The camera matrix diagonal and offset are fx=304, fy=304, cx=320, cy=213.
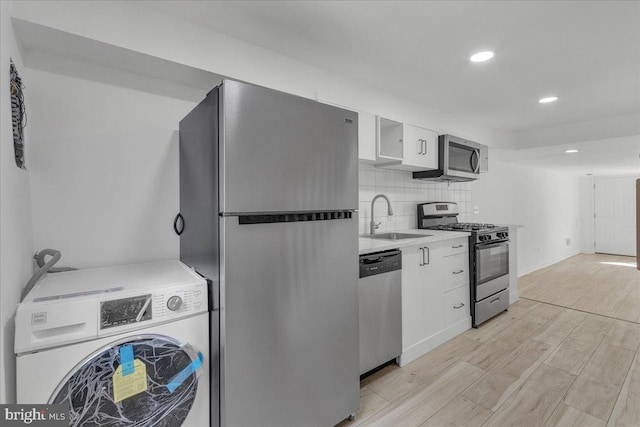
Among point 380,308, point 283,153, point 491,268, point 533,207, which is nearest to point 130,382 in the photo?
point 283,153

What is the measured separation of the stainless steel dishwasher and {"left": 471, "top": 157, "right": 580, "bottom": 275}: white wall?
2.70 metres

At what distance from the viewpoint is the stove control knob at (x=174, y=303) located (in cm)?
124

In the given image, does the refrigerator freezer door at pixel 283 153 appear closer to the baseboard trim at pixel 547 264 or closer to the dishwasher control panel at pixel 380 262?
the dishwasher control panel at pixel 380 262

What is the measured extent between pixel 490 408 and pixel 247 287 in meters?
1.68

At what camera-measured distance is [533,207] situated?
→ 584cm

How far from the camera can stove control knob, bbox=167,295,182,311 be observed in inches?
48.8

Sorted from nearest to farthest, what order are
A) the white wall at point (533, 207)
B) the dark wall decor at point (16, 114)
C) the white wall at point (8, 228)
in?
the white wall at point (8, 228)
the dark wall decor at point (16, 114)
the white wall at point (533, 207)

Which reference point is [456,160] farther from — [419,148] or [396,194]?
[396,194]

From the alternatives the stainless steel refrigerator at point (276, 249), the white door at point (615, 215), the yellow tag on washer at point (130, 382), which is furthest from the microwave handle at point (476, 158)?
the white door at point (615, 215)

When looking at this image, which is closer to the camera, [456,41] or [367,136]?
[456,41]

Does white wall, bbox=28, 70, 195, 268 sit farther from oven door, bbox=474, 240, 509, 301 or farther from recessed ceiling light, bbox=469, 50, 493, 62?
oven door, bbox=474, 240, 509, 301

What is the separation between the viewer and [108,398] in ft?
3.63

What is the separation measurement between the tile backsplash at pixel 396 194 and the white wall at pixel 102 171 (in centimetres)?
168

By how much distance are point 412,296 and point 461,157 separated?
1.86 metres
